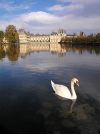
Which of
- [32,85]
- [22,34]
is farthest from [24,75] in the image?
[22,34]

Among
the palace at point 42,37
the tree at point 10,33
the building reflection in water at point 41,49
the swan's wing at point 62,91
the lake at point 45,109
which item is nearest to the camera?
the lake at point 45,109

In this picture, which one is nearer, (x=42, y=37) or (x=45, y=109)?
(x=45, y=109)

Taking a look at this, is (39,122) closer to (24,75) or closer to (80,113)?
(80,113)

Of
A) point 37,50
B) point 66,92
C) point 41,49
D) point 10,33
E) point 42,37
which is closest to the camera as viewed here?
point 66,92

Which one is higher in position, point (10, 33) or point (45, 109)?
point (10, 33)

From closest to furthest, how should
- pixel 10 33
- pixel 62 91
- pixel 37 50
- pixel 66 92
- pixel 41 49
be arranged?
pixel 66 92, pixel 62 91, pixel 37 50, pixel 41 49, pixel 10 33

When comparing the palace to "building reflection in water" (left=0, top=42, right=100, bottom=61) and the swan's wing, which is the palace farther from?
the swan's wing

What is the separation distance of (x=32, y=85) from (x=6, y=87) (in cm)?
161

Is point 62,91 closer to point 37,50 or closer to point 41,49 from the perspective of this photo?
point 37,50

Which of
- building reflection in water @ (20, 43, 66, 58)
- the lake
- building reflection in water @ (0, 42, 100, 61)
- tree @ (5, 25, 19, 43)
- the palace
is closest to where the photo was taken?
the lake

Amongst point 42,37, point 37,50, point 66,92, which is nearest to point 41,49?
point 37,50

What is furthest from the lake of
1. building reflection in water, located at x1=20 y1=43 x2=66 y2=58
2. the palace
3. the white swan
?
the palace

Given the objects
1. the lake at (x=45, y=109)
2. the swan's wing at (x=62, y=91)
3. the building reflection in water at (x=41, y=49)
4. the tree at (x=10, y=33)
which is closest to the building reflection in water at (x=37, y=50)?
the building reflection in water at (x=41, y=49)

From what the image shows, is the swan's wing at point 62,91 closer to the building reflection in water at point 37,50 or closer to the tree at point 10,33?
the building reflection in water at point 37,50
